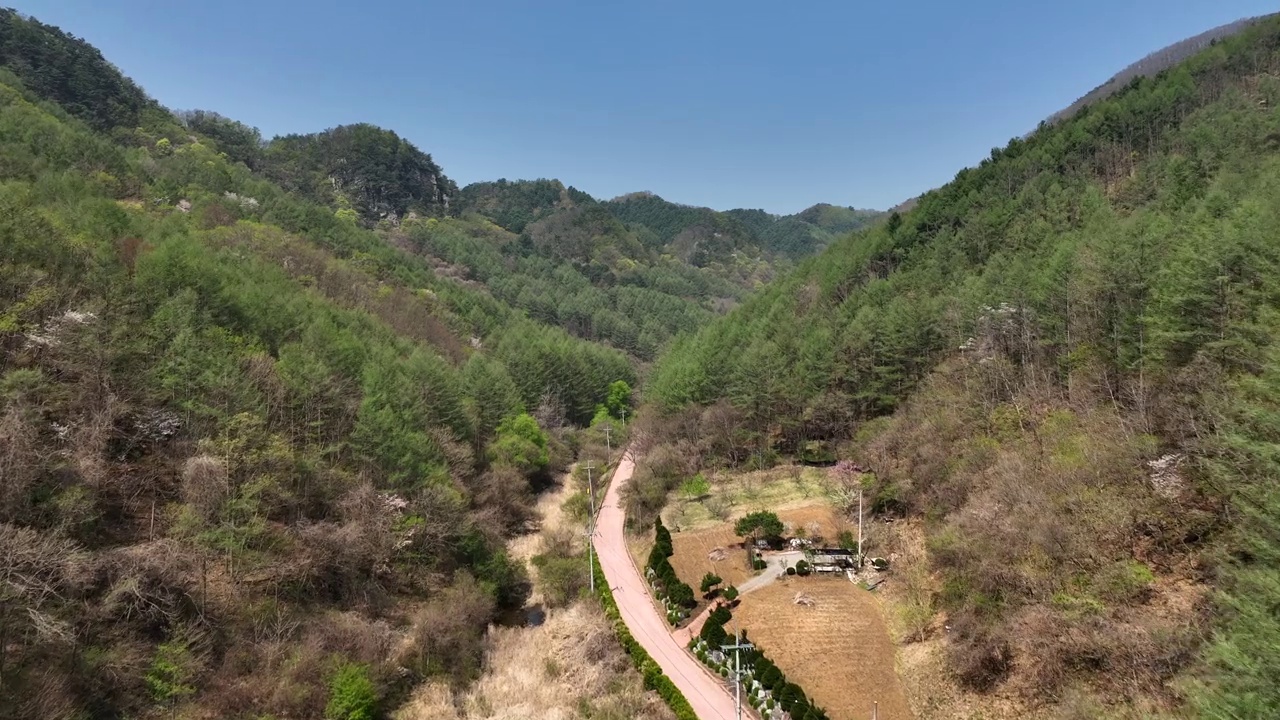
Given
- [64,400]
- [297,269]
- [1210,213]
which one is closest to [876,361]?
[1210,213]

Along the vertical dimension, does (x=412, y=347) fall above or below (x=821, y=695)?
above

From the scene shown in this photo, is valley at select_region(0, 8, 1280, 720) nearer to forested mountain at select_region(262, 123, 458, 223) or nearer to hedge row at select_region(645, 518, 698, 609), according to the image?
hedge row at select_region(645, 518, 698, 609)

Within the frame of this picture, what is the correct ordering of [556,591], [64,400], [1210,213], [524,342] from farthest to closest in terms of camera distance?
[524,342] → [556,591] → [1210,213] → [64,400]

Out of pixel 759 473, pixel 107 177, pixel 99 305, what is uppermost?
pixel 107 177

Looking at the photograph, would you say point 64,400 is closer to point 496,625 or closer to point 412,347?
point 496,625

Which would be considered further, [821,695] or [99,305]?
[99,305]

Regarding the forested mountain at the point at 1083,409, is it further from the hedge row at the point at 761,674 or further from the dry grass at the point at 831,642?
the hedge row at the point at 761,674

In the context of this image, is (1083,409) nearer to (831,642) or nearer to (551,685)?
(831,642)

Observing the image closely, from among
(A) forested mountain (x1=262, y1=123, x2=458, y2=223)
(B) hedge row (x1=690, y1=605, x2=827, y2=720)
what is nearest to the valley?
(B) hedge row (x1=690, y1=605, x2=827, y2=720)
